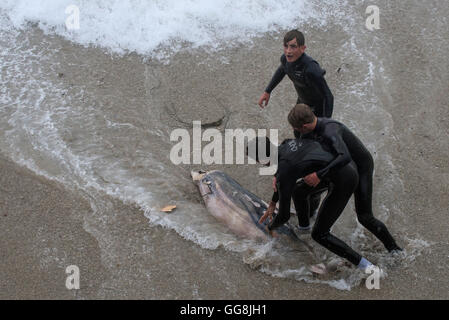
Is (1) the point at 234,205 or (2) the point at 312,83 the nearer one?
(2) the point at 312,83

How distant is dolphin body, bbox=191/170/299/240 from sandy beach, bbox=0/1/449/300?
20 cm

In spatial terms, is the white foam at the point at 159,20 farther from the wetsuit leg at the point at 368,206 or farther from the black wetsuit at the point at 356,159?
the wetsuit leg at the point at 368,206

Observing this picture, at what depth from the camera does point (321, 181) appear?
13.0 feet

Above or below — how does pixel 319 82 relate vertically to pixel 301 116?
above

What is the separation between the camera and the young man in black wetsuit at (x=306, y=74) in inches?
175

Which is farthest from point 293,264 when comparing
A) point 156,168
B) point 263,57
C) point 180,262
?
point 263,57

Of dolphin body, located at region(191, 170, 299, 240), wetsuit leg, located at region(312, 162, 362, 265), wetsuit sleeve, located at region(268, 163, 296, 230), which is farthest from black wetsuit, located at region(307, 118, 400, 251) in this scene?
dolphin body, located at region(191, 170, 299, 240)

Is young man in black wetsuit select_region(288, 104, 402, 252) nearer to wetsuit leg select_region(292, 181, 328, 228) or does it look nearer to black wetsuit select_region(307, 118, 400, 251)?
black wetsuit select_region(307, 118, 400, 251)

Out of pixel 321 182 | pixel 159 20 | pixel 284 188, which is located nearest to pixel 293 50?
pixel 321 182

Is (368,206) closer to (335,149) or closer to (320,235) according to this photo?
(320,235)

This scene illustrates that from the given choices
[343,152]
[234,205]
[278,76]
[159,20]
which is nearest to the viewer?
[343,152]

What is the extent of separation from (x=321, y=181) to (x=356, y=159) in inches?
14.2

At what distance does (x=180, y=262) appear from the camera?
4285mm
